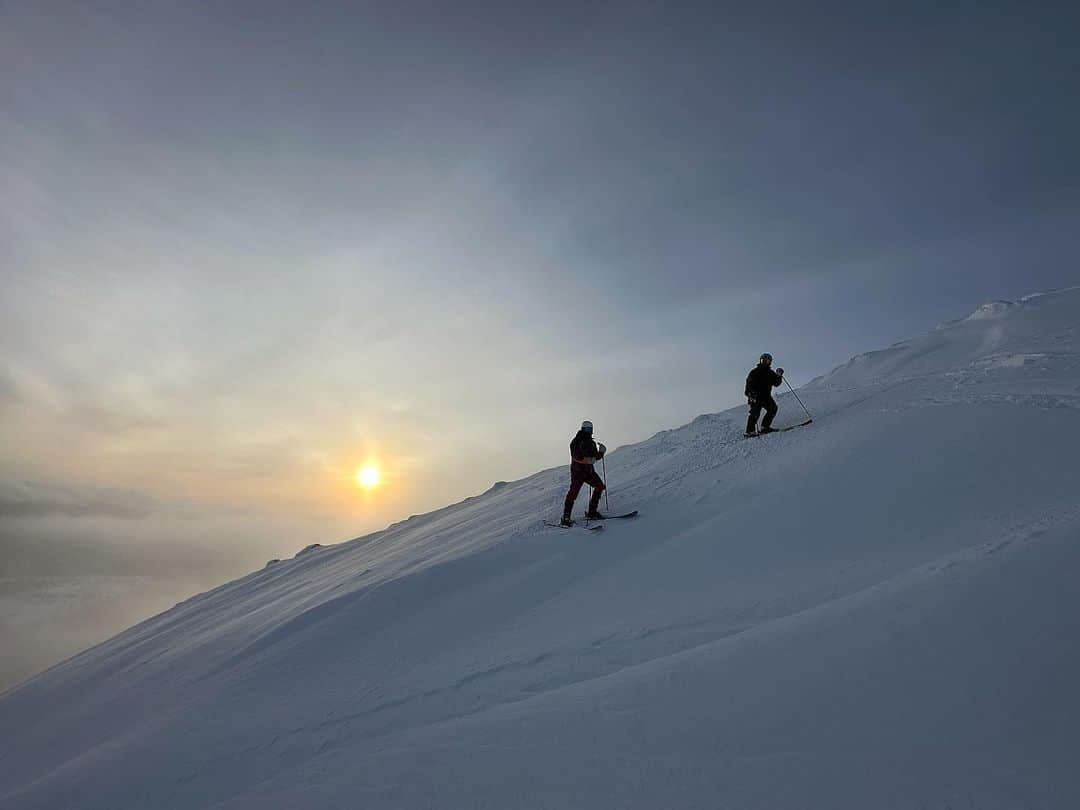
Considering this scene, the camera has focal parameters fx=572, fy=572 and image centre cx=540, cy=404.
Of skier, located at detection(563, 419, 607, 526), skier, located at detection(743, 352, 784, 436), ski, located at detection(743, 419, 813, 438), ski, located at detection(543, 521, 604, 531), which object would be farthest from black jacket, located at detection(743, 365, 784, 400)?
ski, located at detection(543, 521, 604, 531)

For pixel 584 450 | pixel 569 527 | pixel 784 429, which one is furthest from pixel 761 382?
pixel 569 527

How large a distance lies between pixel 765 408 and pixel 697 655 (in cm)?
840

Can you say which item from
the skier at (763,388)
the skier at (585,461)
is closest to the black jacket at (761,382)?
the skier at (763,388)

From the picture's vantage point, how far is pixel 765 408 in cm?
1212

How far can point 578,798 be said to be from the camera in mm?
3490

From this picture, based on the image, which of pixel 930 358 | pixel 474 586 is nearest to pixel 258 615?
pixel 474 586

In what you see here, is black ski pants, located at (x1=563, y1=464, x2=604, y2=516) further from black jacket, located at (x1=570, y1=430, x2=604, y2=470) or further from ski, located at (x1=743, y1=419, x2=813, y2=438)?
ski, located at (x1=743, y1=419, x2=813, y2=438)

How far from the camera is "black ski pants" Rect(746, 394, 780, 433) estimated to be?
39.1 feet

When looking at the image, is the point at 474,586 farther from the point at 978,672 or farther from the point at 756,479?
the point at 978,672

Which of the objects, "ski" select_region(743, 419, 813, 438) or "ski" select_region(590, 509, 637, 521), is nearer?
Result: "ski" select_region(590, 509, 637, 521)

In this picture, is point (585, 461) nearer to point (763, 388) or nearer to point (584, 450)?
point (584, 450)

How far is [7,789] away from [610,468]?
1163cm

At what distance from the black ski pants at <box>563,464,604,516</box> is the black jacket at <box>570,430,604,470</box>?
6 cm

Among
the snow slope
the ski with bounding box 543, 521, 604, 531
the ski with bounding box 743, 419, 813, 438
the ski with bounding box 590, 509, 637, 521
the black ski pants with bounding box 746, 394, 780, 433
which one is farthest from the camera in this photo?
the black ski pants with bounding box 746, 394, 780, 433
